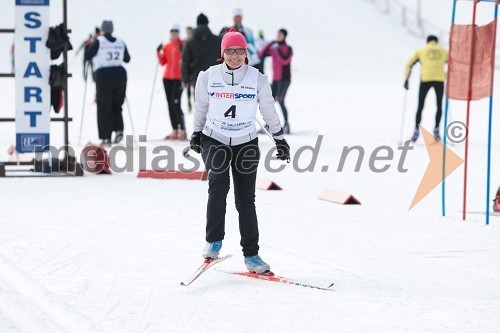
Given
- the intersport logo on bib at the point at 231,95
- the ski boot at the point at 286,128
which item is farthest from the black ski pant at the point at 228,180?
the ski boot at the point at 286,128

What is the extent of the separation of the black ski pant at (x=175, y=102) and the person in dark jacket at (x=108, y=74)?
1.49 metres

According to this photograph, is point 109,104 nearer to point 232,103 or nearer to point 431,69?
point 431,69

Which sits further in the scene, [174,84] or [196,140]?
[174,84]

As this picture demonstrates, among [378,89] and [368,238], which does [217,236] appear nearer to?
[368,238]

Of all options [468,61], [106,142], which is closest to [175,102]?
[106,142]

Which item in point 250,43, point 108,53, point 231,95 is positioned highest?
point 250,43

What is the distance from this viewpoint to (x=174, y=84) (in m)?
16.2

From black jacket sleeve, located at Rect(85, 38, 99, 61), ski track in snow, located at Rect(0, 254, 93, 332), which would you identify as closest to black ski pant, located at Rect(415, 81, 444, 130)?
black jacket sleeve, located at Rect(85, 38, 99, 61)

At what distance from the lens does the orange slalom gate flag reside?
28.7 ft

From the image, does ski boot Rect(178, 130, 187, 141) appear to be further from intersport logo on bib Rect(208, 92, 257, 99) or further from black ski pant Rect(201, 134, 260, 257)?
intersport logo on bib Rect(208, 92, 257, 99)

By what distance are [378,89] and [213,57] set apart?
18.4m

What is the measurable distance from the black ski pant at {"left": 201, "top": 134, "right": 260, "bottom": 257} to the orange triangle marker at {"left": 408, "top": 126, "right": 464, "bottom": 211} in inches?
141

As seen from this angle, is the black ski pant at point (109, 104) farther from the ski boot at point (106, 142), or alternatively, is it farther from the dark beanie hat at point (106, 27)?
the dark beanie hat at point (106, 27)

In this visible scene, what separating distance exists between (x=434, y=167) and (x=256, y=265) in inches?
280
